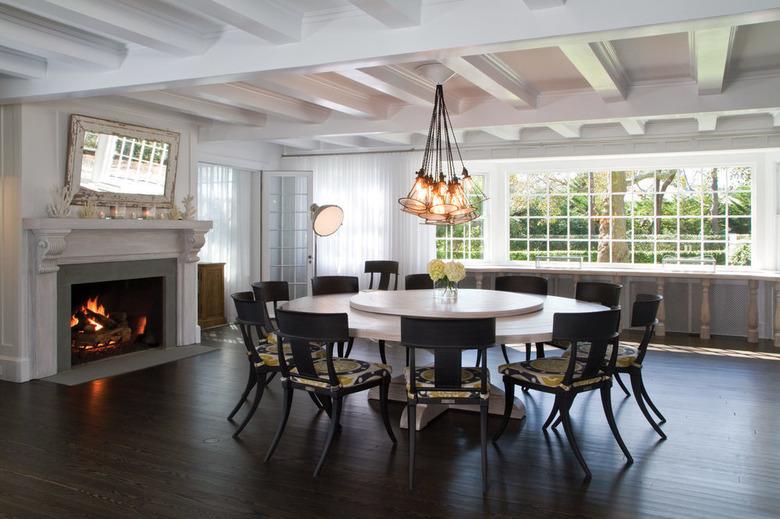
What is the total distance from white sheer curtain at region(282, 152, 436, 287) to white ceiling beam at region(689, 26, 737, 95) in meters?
4.25

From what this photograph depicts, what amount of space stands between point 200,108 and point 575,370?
425 centimetres

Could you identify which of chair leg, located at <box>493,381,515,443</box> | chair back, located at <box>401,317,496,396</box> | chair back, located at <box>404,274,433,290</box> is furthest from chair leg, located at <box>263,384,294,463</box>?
chair back, located at <box>404,274,433,290</box>

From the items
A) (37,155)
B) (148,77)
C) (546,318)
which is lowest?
(546,318)

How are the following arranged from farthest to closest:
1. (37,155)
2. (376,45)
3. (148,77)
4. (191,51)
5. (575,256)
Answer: (575,256), (37,155), (148,77), (191,51), (376,45)

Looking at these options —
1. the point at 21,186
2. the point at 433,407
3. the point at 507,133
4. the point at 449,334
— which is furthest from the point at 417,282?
the point at 21,186

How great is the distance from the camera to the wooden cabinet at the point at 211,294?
818 centimetres

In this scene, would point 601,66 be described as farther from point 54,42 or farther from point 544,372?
point 54,42

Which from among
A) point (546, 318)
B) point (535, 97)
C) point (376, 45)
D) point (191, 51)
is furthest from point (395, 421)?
point (535, 97)

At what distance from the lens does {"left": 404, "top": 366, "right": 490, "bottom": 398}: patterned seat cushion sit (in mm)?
3453

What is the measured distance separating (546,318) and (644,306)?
65 centimetres

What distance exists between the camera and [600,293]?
16.9ft

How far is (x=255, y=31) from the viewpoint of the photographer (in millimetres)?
3494

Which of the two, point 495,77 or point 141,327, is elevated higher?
point 495,77

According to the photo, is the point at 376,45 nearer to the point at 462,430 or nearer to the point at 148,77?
the point at 148,77
